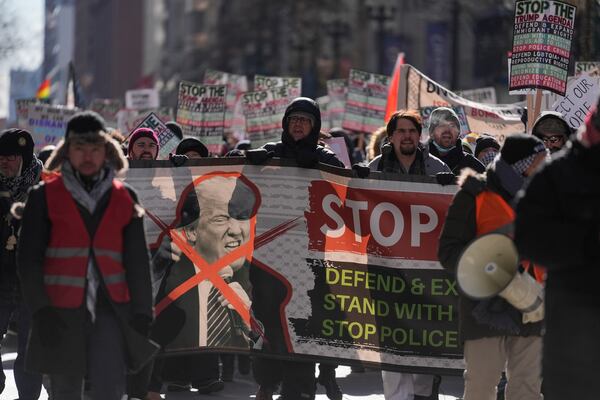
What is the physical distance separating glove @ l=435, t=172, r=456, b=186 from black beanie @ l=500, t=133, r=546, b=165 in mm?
1846

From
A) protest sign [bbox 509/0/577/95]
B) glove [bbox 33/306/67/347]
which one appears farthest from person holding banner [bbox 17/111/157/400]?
protest sign [bbox 509/0/577/95]

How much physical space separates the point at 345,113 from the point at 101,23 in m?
129

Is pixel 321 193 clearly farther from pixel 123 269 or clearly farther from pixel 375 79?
pixel 375 79

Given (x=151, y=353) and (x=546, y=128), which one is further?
(x=546, y=128)

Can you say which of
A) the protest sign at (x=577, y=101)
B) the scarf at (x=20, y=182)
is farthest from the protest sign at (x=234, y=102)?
the scarf at (x=20, y=182)

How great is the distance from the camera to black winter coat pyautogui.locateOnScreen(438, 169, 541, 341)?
7.11 meters

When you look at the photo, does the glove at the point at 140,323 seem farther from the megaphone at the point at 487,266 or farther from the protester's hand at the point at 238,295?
the protester's hand at the point at 238,295

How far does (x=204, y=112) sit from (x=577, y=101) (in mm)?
5903

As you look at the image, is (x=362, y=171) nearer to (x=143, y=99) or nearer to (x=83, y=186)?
(x=83, y=186)

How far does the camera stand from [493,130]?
1609 centimetres

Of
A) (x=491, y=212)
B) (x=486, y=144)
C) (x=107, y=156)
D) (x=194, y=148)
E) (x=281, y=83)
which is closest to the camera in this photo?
(x=107, y=156)

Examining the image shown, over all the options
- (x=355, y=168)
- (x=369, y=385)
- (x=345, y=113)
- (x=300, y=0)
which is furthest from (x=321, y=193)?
(x=300, y=0)

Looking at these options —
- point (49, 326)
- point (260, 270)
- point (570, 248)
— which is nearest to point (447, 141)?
point (260, 270)

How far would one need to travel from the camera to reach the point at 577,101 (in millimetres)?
13375
